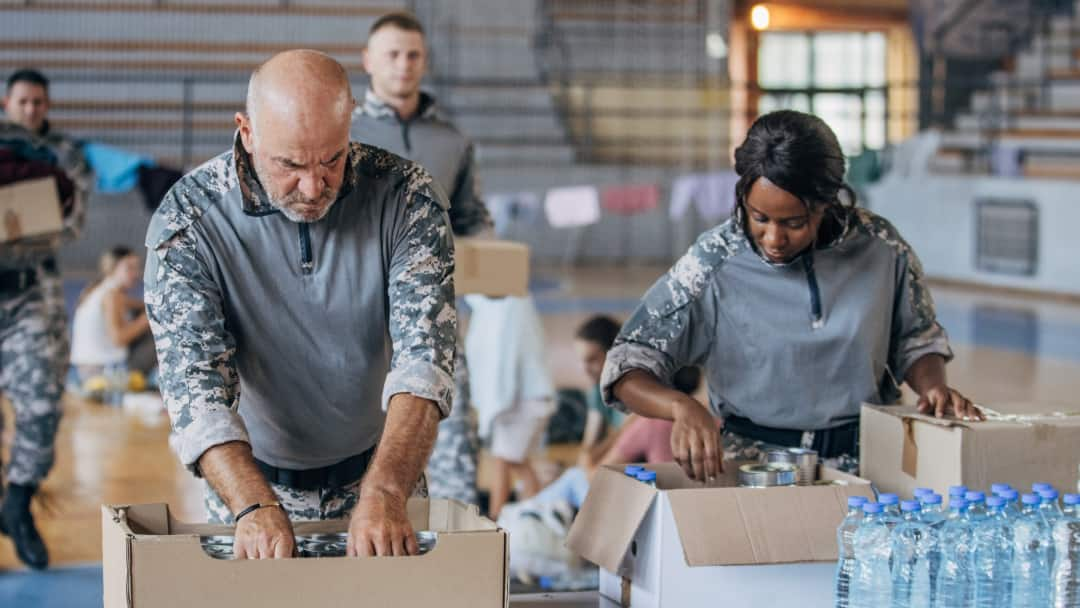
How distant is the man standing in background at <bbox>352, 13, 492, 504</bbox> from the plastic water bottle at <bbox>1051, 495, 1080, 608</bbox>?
8.65 ft

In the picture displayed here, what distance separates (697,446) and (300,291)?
0.66m

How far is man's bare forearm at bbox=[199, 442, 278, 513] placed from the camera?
2.00 m

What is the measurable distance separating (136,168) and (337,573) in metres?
9.39

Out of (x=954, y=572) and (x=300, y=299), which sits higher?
(x=300, y=299)

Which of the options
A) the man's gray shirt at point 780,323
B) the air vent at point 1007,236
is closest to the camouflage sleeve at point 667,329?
the man's gray shirt at point 780,323

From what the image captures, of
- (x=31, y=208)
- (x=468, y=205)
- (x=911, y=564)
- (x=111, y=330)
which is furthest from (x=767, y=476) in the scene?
(x=111, y=330)

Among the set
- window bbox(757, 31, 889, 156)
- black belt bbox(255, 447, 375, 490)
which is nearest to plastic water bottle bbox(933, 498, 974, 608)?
black belt bbox(255, 447, 375, 490)

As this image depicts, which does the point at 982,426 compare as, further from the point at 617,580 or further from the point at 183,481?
the point at 183,481

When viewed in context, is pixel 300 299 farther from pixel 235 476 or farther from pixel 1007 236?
pixel 1007 236

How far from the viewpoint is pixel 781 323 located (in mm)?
2689

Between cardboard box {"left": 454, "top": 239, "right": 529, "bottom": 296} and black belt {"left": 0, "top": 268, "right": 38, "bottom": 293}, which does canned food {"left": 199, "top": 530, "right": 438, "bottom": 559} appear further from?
black belt {"left": 0, "top": 268, "right": 38, "bottom": 293}

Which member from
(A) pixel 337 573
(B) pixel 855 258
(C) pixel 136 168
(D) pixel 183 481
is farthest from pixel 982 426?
(C) pixel 136 168

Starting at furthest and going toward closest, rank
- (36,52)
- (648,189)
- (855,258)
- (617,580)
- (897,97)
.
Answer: (897,97) → (36,52) → (648,189) → (855,258) → (617,580)

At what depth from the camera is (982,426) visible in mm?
2420
